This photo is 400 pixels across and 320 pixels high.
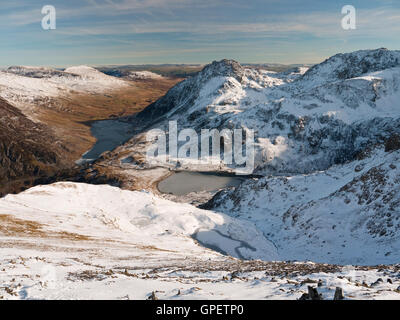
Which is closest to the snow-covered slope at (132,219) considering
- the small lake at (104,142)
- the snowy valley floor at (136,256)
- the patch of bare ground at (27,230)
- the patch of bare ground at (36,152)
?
the snowy valley floor at (136,256)

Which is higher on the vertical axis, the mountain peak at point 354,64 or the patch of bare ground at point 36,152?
the mountain peak at point 354,64

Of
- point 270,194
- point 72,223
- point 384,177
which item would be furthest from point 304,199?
point 72,223

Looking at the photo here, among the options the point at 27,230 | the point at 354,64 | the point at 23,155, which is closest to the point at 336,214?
the point at 27,230

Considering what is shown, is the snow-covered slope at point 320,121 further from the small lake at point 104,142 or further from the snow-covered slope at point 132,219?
the snow-covered slope at point 132,219

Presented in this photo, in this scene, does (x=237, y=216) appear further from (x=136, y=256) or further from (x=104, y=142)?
(x=104, y=142)

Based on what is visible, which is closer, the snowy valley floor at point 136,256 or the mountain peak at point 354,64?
the snowy valley floor at point 136,256

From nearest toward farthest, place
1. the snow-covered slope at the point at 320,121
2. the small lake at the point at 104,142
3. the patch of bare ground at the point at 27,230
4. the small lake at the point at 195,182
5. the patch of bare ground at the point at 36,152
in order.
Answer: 1. the patch of bare ground at the point at 27,230
2. the small lake at the point at 195,182
3. the snow-covered slope at the point at 320,121
4. the patch of bare ground at the point at 36,152
5. the small lake at the point at 104,142

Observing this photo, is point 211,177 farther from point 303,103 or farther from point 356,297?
point 356,297
